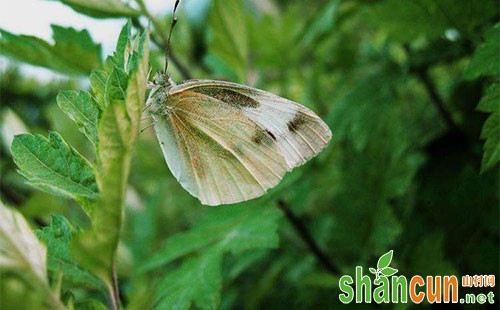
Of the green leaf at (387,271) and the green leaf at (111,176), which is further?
the green leaf at (387,271)

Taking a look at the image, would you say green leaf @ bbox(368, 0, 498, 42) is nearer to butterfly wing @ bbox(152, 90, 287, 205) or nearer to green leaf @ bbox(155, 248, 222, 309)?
butterfly wing @ bbox(152, 90, 287, 205)

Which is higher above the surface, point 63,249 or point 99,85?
point 99,85

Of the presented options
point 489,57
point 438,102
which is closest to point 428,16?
point 489,57

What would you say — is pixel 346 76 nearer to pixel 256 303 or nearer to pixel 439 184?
pixel 439 184

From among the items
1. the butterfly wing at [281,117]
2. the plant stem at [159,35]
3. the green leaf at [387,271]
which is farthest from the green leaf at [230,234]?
the plant stem at [159,35]

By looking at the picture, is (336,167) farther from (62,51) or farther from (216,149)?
(62,51)

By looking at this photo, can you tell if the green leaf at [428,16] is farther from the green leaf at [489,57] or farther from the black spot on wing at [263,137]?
the black spot on wing at [263,137]
